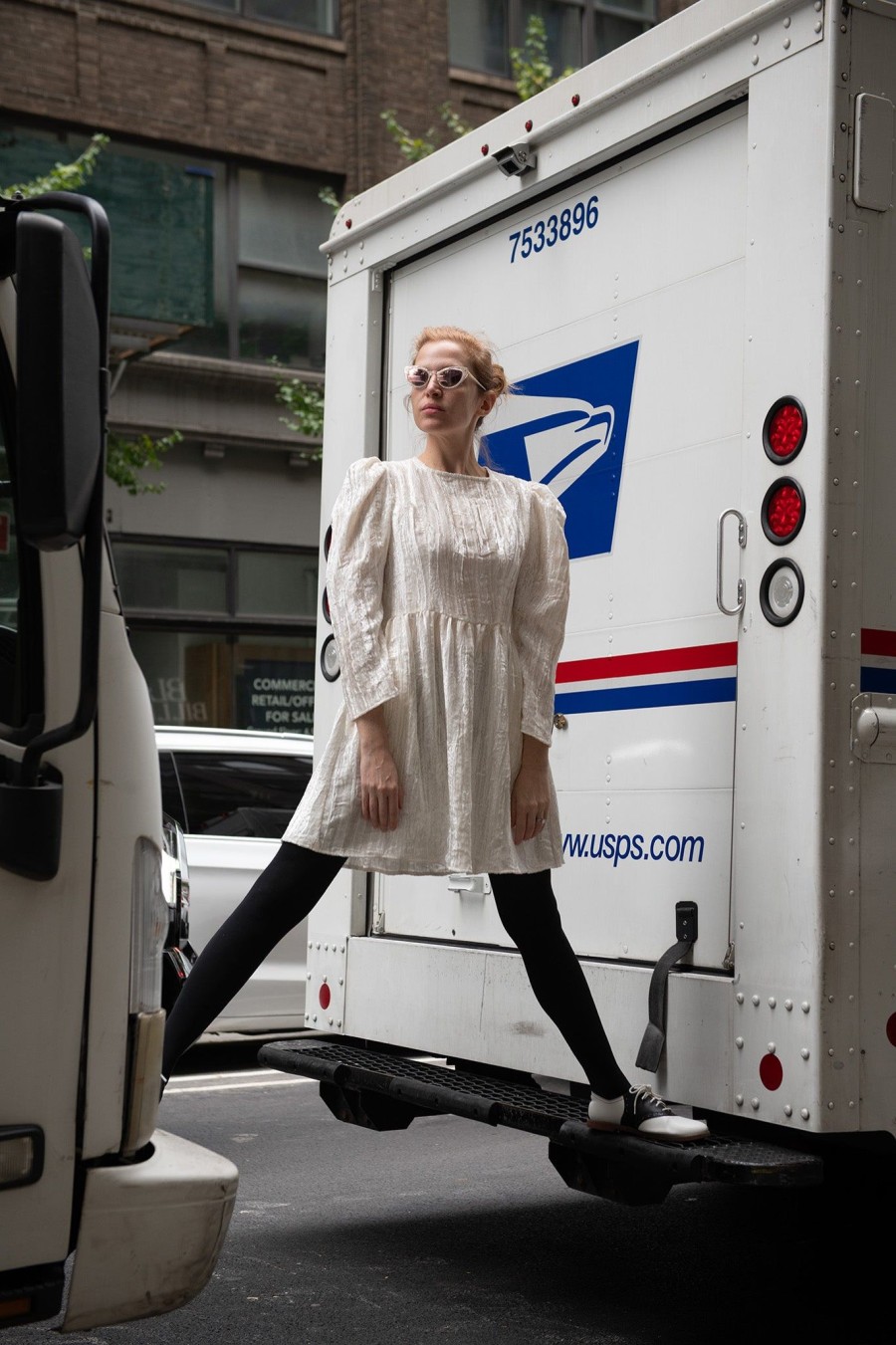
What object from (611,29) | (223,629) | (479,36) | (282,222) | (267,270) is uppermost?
(611,29)

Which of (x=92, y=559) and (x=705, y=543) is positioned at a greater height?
(x=705, y=543)

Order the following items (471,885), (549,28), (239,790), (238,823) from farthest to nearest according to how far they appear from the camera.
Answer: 1. (549,28)
2. (239,790)
3. (238,823)
4. (471,885)

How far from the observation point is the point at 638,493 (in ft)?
14.8

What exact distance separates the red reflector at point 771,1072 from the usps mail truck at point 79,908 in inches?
52.8

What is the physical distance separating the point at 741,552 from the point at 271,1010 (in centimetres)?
534

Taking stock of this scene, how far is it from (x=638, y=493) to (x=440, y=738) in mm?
898

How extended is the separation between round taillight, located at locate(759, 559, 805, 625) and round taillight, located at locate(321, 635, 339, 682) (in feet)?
6.26

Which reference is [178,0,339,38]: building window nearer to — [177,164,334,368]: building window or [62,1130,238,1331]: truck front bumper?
[177,164,334,368]: building window

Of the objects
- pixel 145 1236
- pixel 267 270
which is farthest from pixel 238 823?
pixel 267 270

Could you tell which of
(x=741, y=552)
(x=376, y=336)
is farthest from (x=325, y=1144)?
(x=741, y=552)

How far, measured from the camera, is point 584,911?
4602 millimetres

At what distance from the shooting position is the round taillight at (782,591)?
387cm

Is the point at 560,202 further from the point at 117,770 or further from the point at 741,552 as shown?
the point at 117,770

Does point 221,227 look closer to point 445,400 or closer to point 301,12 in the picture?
point 301,12
